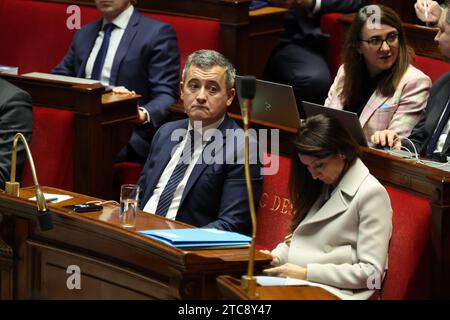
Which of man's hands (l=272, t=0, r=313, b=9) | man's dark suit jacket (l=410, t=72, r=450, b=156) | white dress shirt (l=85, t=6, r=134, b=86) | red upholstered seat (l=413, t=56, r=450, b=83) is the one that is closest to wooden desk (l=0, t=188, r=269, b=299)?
man's dark suit jacket (l=410, t=72, r=450, b=156)

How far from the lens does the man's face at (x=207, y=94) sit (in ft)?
8.39

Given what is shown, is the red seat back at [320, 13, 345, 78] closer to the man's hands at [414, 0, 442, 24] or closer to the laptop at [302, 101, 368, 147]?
the man's hands at [414, 0, 442, 24]

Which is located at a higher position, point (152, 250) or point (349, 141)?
point (349, 141)

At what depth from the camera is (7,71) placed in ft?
10.7

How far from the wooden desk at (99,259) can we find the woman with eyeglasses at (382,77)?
927 millimetres

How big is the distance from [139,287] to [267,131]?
0.82 metres

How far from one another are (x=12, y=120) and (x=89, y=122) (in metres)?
0.24

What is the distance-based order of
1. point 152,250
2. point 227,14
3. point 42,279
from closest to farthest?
point 152,250
point 42,279
point 227,14

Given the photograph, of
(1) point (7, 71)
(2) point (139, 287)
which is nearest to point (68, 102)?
(1) point (7, 71)

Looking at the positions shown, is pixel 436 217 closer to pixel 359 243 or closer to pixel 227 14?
pixel 359 243

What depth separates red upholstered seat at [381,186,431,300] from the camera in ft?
7.41

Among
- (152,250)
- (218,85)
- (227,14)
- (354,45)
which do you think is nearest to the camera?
(152,250)

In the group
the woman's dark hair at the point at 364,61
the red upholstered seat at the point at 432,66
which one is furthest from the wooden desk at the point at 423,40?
the woman's dark hair at the point at 364,61

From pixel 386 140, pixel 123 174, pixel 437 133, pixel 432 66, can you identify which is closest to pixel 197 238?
pixel 386 140
